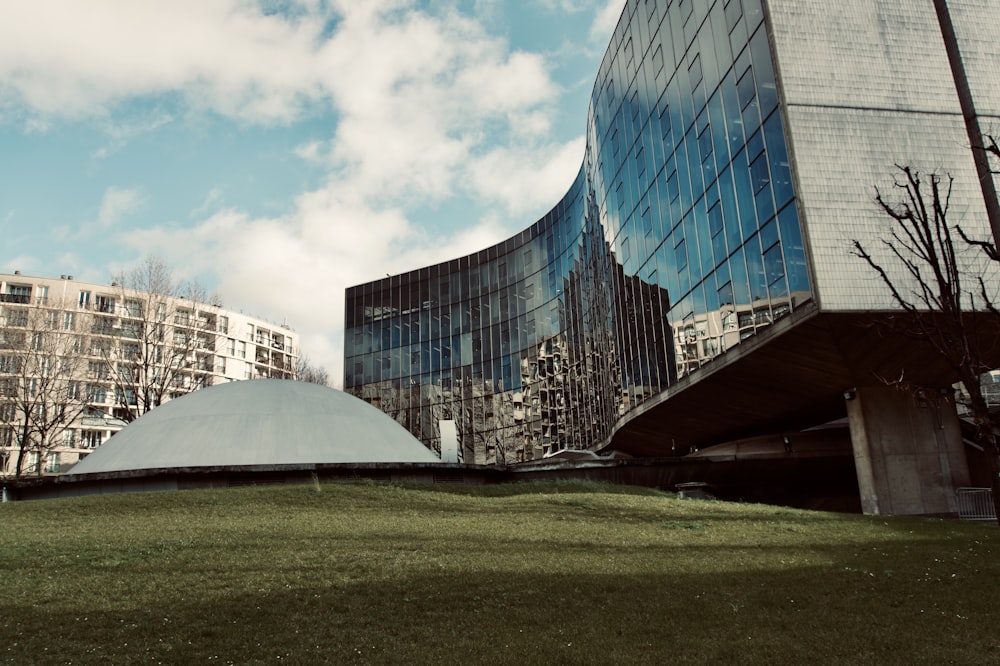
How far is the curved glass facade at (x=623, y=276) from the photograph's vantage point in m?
22.8

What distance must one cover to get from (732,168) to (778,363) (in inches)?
243

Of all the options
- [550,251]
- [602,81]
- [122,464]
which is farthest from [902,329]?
[550,251]

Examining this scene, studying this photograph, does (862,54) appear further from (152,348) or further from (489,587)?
(152,348)

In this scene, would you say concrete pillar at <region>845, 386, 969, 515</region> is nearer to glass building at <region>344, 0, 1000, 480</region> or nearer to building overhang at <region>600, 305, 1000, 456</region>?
Answer: glass building at <region>344, 0, 1000, 480</region>

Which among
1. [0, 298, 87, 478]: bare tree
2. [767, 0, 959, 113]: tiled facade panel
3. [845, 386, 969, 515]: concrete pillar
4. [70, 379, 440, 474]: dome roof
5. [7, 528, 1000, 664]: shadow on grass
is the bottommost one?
[7, 528, 1000, 664]: shadow on grass

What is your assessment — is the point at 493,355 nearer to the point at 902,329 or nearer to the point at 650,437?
the point at 650,437

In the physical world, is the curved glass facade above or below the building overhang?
above

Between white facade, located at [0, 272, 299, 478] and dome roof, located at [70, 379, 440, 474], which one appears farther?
white facade, located at [0, 272, 299, 478]

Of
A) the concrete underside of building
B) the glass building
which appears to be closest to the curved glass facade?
the glass building

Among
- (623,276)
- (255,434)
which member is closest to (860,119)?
(623,276)

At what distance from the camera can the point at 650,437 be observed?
128 feet

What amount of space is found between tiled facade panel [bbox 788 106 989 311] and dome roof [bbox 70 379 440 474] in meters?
14.3

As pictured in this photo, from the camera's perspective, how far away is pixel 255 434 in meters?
24.1

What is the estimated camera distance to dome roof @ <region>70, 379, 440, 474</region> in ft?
76.2
